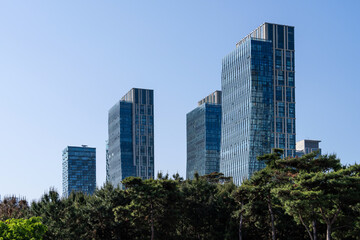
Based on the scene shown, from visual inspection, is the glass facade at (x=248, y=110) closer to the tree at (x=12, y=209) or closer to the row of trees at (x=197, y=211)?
the tree at (x=12, y=209)

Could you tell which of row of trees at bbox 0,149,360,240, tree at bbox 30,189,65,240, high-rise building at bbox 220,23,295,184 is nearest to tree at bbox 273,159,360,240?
row of trees at bbox 0,149,360,240

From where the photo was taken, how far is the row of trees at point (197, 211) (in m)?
52.9

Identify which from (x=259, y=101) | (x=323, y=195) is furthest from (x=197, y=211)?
(x=259, y=101)

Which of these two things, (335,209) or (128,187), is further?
(128,187)

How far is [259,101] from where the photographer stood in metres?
152

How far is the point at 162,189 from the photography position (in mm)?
54156

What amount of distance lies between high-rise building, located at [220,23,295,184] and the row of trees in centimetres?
8547

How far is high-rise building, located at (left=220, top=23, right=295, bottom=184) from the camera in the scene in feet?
489

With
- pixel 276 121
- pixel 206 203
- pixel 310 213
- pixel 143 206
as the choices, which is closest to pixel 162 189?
pixel 143 206

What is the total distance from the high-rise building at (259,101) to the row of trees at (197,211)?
85.5m

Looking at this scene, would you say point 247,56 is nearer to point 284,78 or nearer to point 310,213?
point 284,78

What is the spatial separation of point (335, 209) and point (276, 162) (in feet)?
35.1

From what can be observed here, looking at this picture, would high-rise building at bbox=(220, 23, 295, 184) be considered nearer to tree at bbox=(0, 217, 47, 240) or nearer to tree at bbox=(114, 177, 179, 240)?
tree at bbox=(114, 177, 179, 240)

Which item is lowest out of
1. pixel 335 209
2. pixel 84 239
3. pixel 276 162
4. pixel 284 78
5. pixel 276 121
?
pixel 84 239
